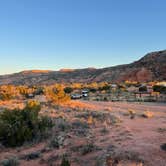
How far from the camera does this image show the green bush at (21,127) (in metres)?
13.3

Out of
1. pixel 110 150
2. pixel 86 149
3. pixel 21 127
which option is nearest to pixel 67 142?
pixel 86 149

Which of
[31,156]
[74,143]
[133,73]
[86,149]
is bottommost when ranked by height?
[31,156]

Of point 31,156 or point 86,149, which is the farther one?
point 31,156

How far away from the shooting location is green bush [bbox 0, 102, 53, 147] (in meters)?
13.3

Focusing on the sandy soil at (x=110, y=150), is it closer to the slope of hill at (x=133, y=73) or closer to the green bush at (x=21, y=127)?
the green bush at (x=21, y=127)

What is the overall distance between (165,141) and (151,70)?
86.4 meters

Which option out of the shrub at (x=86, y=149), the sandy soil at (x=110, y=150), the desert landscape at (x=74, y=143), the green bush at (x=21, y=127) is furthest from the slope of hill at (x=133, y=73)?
the shrub at (x=86, y=149)

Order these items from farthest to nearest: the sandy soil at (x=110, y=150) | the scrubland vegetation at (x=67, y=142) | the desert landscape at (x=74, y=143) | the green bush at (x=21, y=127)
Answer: the green bush at (x=21, y=127) → the scrubland vegetation at (x=67, y=142) → the desert landscape at (x=74, y=143) → the sandy soil at (x=110, y=150)

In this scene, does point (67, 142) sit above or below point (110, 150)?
below

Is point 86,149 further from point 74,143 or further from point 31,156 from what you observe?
point 31,156

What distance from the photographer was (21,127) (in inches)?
542

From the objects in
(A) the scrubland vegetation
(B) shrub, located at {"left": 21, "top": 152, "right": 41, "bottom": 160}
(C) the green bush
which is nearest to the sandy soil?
(A) the scrubland vegetation

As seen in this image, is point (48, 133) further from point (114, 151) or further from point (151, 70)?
point (151, 70)

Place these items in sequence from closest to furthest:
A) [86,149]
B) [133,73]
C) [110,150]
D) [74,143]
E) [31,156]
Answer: [110,150] → [86,149] → [31,156] → [74,143] → [133,73]
